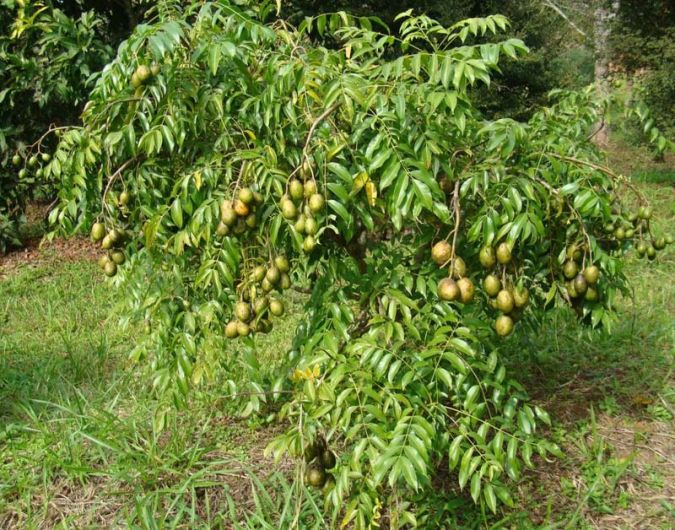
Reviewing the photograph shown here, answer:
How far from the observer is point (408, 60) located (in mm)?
1982

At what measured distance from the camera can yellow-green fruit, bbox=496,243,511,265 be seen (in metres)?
1.78

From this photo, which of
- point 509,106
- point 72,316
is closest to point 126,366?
point 72,316

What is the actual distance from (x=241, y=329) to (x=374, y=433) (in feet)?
1.78

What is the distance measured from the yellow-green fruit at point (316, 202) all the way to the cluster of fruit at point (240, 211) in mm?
205

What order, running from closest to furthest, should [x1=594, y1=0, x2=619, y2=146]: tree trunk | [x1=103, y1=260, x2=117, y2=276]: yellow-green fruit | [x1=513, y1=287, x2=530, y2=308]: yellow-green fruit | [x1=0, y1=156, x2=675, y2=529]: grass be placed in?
1. [x1=513, y1=287, x2=530, y2=308]: yellow-green fruit
2. [x1=103, y1=260, x2=117, y2=276]: yellow-green fruit
3. [x1=0, y1=156, x2=675, y2=529]: grass
4. [x1=594, y1=0, x2=619, y2=146]: tree trunk

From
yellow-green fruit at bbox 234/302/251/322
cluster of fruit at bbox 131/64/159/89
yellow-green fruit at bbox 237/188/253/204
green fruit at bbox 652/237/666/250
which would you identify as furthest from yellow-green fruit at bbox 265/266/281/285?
green fruit at bbox 652/237/666/250

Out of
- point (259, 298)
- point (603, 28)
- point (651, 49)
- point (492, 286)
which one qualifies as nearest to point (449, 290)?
point (492, 286)

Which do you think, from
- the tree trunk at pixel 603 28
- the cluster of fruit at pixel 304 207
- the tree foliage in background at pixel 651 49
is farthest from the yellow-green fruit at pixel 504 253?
the tree trunk at pixel 603 28

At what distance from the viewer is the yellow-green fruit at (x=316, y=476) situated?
6.70 feet

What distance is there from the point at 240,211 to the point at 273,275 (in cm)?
23

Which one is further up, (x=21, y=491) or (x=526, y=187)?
(x=526, y=187)

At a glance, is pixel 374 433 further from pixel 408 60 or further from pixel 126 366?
pixel 126 366

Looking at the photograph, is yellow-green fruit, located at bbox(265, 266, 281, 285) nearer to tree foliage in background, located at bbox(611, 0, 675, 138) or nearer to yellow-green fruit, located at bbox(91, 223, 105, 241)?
yellow-green fruit, located at bbox(91, 223, 105, 241)

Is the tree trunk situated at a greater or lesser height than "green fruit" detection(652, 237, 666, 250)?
lesser
